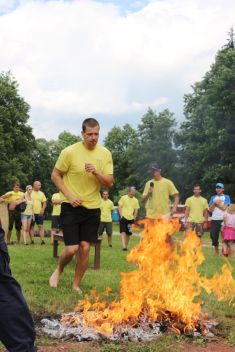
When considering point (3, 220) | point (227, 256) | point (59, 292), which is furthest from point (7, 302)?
point (227, 256)

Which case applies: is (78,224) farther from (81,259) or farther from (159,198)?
(159,198)

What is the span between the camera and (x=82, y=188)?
671 centimetres

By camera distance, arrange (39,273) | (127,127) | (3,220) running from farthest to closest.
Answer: (127,127) < (39,273) < (3,220)

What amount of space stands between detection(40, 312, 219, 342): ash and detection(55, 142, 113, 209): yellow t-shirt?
190cm

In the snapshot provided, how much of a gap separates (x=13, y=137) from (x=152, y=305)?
4198 cm

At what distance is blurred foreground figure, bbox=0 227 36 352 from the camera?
337 centimetres

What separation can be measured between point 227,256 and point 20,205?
9.94 m

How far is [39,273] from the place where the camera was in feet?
28.0

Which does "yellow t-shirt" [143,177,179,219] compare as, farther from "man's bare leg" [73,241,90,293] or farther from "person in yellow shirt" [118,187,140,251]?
"person in yellow shirt" [118,187,140,251]

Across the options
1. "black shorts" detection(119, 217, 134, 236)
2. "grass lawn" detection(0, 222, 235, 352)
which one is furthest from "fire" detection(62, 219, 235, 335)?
"black shorts" detection(119, 217, 134, 236)

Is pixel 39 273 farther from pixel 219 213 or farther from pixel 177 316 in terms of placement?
pixel 219 213

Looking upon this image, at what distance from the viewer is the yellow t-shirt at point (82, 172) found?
264 inches

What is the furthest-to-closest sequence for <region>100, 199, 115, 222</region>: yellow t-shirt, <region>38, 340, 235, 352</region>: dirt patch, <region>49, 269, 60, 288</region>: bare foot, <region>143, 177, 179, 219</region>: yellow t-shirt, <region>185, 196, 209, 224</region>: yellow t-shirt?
<region>100, 199, 115, 222</region>: yellow t-shirt
<region>185, 196, 209, 224</region>: yellow t-shirt
<region>143, 177, 179, 219</region>: yellow t-shirt
<region>49, 269, 60, 288</region>: bare foot
<region>38, 340, 235, 352</region>: dirt patch

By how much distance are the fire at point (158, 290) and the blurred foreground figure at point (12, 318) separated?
145 cm
